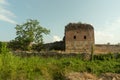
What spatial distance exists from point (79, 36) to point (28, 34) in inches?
204

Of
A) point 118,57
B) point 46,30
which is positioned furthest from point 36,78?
point 46,30

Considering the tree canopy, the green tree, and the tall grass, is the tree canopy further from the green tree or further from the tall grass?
the tall grass

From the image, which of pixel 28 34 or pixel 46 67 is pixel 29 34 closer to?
pixel 28 34

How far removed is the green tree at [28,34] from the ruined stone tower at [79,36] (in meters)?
3.07

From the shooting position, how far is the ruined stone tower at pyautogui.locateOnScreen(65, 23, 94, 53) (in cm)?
2950

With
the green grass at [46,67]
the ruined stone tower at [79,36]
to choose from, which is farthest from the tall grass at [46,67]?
the ruined stone tower at [79,36]

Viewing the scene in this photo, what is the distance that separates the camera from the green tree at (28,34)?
30.5 meters

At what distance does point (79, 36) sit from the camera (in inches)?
1184

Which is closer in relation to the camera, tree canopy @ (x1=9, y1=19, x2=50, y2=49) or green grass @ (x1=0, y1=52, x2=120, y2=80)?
green grass @ (x1=0, y1=52, x2=120, y2=80)

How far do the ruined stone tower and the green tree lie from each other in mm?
3071

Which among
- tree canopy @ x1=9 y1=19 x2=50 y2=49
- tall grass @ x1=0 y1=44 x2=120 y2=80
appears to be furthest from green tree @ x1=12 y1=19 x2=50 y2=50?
tall grass @ x1=0 y1=44 x2=120 y2=80

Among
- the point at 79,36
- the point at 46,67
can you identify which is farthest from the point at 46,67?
the point at 79,36

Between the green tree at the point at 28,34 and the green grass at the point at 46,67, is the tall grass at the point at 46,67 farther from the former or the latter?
the green tree at the point at 28,34

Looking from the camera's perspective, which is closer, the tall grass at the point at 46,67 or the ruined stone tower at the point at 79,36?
the tall grass at the point at 46,67
